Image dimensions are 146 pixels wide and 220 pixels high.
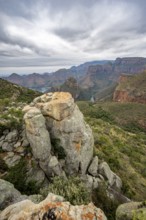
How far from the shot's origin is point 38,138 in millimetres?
19219

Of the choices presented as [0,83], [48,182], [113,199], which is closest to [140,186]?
[113,199]

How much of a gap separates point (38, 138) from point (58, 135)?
2.60 m

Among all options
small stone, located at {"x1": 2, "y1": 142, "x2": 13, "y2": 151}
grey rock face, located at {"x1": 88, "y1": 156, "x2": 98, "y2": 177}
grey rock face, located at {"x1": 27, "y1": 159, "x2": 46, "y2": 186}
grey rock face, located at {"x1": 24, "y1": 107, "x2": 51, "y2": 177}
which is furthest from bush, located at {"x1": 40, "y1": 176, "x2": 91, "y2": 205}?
grey rock face, located at {"x1": 88, "y1": 156, "x2": 98, "y2": 177}

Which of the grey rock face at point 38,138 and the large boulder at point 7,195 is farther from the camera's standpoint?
the grey rock face at point 38,138

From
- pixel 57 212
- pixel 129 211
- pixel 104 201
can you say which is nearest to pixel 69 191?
pixel 129 211

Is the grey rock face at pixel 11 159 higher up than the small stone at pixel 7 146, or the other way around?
the small stone at pixel 7 146

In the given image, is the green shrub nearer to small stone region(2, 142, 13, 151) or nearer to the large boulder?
small stone region(2, 142, 13, 151)

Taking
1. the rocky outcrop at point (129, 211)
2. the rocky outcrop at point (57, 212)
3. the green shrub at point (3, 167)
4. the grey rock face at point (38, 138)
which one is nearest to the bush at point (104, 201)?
the grey rock face at point (38, 138)

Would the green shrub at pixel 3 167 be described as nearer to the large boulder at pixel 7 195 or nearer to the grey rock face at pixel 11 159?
the grey rock face at pixel 11 159

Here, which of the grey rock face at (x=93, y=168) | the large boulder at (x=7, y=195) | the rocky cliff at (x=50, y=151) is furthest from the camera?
the grey rock face at (x=93, y=168)

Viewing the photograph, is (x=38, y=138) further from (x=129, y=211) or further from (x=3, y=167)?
(x=129, y=211)

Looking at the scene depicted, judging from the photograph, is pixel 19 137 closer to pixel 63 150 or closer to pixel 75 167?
pixel 63 150

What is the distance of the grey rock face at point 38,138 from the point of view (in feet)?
62.5

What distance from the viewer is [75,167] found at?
20984 mm
